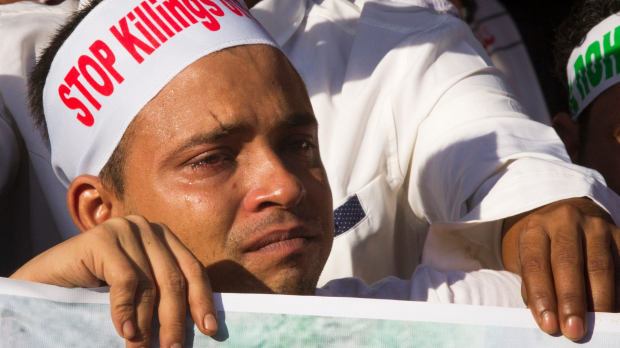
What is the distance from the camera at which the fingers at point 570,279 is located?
0.95 meters

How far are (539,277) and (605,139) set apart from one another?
1.60 meters

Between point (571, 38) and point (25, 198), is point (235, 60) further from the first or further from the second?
point (571, 38)

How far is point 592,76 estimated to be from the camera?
257 centimetres

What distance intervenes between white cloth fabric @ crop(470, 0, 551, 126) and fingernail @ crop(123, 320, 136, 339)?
3835 millimetres

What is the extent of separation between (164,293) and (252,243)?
39cm

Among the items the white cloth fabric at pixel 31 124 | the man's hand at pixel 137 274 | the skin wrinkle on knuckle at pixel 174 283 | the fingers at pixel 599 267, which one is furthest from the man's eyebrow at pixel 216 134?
the white cloth fabric at pixel 31 124

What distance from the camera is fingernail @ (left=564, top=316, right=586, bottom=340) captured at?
94 centimetres

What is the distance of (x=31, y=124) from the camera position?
2.18 m

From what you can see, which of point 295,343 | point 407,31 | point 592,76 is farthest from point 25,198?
point 592,76

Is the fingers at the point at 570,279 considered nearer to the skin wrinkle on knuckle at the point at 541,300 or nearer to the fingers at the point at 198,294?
the skin wrinkle on knuckle at the point at 541,300

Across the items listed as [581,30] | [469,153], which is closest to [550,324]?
[469,153]

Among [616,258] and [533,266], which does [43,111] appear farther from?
[616,258]

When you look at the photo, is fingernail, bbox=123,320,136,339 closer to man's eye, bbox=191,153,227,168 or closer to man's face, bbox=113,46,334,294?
man's face, bbox=113,46,334,294

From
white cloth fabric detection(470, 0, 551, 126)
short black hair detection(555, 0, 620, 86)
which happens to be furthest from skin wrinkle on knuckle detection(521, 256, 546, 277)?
white cloth fabric detection(470, 0, 551, 126)
